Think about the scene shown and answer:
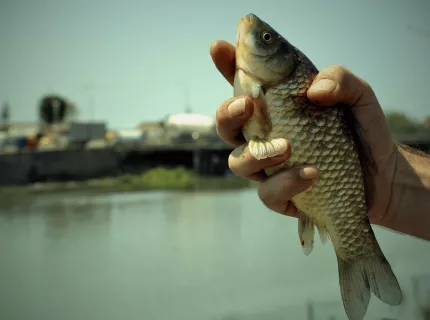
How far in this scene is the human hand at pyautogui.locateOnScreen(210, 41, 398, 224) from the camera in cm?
132

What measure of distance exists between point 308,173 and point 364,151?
29 centimetres

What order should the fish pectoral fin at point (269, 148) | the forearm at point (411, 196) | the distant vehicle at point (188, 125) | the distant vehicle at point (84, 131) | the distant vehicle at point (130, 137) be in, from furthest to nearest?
the distant vehicle at point (188, 125), the distant vehicle at point (130, 137), the distant vehicle at point (84, 131), the forearm at point (411, 196), the fish pectoral fin at point (269, 148)

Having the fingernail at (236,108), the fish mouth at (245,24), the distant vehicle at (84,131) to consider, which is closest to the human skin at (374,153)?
the fingernail at (236,108)

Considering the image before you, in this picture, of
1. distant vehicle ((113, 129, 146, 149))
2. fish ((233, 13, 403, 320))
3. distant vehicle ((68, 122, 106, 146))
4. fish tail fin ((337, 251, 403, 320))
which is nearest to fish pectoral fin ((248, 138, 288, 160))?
fish ((233, 13, 403, 320))

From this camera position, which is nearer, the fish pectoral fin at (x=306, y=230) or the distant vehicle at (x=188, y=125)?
the fish pectoral fin at (x=306, y=230)

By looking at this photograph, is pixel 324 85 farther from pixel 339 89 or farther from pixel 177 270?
pixel 177 270

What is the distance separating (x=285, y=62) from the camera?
1306 mm

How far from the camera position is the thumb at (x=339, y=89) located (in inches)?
51.6

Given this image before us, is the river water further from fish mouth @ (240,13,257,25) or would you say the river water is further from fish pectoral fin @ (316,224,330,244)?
fish mouth @ (240,13,257,25)

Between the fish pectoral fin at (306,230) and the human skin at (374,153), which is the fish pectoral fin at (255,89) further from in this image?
the fish pectoral fin at (306,230)

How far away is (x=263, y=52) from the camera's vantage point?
1.30 metres

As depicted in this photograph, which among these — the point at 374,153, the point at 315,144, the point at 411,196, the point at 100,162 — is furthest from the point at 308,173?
the point at 100,162

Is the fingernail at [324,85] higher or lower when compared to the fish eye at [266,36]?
lower

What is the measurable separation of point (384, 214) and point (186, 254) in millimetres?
2819
